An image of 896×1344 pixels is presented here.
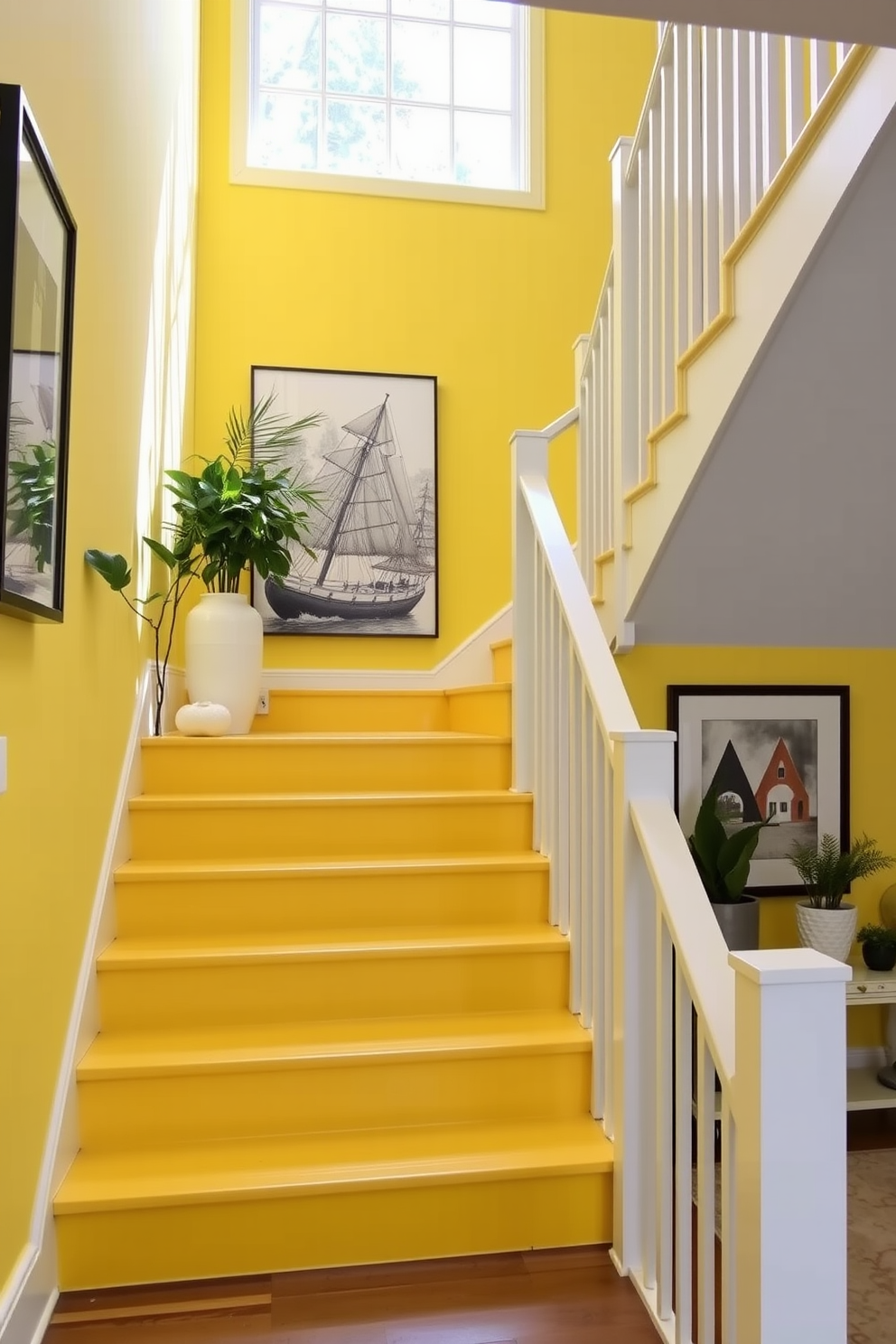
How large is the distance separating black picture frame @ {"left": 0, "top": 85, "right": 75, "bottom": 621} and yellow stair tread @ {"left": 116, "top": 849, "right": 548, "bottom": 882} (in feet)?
2.69

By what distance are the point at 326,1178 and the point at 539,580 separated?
1542mm

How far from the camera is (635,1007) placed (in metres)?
1.89

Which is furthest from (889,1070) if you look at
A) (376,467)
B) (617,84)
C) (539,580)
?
(617,84)

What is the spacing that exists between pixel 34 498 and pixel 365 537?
250 cm

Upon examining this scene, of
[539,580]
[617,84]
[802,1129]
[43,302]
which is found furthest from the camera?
[617,84]

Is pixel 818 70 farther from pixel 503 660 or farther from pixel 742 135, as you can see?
pixel 503 660

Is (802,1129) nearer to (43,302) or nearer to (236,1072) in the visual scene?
(236,1072)

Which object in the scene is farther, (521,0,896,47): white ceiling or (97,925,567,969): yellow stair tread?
(97,925,567,969): yellow stair tread

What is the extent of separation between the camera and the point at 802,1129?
1.30m

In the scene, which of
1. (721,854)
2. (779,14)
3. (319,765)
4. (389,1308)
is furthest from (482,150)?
(389,1308)

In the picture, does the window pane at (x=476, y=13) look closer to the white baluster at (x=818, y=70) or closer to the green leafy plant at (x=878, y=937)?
the white baluster at (x=818, y=70)

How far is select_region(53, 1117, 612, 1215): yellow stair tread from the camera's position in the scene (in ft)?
6.06

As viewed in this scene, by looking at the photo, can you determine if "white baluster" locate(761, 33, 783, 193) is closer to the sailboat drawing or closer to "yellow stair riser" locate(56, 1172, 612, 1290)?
"yellow stair riser" locate(56, 1172, 612, 1290)

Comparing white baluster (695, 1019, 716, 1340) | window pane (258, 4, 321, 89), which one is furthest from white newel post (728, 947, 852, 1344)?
window pane (258, 4, 321, 89)
